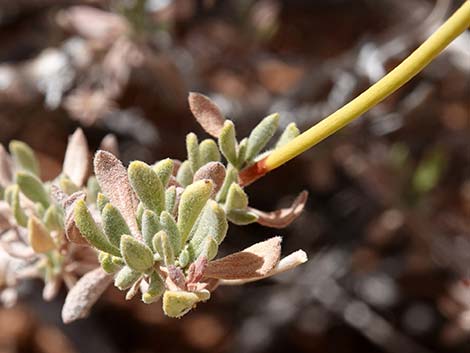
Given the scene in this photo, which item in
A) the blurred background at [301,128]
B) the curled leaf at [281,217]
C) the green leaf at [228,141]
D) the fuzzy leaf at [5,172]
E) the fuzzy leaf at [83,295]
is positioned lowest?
the blurred background at [301,128]

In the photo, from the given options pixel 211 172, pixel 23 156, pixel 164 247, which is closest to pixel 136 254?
pixel 164 247

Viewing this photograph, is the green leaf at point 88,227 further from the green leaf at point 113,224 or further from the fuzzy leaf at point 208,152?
the fuzzy leaf at point 208,152

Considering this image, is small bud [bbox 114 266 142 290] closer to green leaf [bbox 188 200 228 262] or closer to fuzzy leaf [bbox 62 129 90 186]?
green leaf [bbox 188 200 228 262]

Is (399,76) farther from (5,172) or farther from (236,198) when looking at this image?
(5,172)

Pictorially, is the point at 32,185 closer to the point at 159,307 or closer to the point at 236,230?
the point at 236,230

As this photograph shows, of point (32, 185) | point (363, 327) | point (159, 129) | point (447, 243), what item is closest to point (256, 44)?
point (159, 129)

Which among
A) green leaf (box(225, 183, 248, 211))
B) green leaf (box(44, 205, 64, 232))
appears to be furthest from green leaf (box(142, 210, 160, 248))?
green leaf (box(44, 205, 64, 232))

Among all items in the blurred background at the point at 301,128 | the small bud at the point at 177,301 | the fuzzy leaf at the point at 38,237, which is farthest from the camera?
the blurred background at the point at 301,128

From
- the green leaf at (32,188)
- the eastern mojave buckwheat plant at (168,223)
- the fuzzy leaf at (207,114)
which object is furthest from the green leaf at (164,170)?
the green leaf at (32,188)
